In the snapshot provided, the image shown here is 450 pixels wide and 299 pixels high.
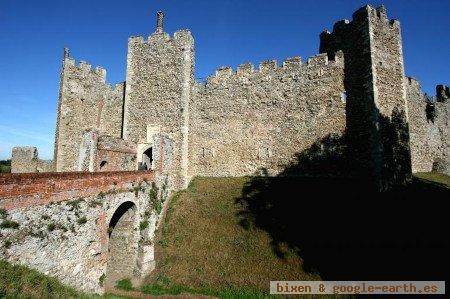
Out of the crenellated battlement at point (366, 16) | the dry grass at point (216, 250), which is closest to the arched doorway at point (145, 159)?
the dry grass at point (216, 250)

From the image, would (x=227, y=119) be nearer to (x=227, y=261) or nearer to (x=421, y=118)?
(x=227, y=261)

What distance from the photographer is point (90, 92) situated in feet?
86.0

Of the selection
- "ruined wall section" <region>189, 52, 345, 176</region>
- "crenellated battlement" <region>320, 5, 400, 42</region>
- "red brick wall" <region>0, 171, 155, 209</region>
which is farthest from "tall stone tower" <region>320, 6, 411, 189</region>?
"red brick wall" <region>0, 171, 155, 209</region>

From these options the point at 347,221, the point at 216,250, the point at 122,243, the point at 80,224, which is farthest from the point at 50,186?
the point at 347,221

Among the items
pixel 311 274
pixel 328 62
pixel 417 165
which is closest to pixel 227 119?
pixel 328 62

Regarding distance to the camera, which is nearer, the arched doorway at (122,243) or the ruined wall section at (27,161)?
the arched doorway at (122,243)

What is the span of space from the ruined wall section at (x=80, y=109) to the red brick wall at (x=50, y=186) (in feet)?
42.0

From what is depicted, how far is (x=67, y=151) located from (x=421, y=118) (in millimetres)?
29615

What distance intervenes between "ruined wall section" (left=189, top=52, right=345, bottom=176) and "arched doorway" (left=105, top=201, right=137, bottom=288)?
746 centimetres

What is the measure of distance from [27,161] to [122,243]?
2160cm

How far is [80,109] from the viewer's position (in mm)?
25859

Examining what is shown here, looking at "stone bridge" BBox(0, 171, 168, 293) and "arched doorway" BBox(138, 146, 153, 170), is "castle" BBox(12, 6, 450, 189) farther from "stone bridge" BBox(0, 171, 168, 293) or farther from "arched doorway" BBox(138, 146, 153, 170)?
"stone bridge" BBox(0, 171, 168, 293)

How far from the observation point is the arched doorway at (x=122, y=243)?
15.5 m

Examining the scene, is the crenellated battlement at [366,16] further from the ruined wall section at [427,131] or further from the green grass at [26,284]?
the green grass at [26,284]
